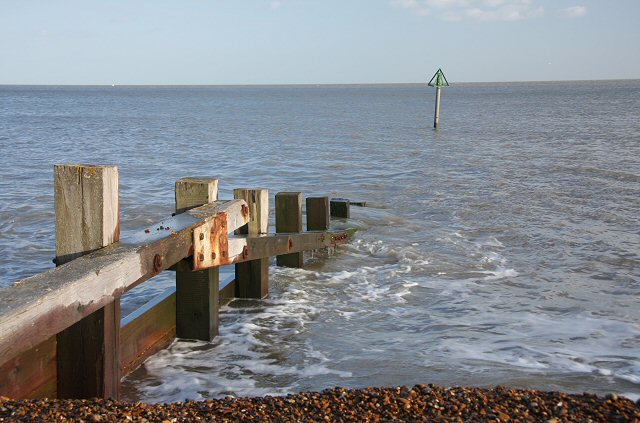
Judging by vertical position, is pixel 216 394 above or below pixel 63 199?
below

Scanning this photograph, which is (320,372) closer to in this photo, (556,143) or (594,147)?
(594,147)

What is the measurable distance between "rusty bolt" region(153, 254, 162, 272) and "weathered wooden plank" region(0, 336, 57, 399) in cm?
79

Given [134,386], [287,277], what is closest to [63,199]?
[134,386]

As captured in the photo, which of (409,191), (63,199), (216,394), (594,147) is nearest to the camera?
(63,199)

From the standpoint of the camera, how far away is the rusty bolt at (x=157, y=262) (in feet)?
16.3

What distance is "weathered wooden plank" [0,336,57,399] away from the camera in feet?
14.5

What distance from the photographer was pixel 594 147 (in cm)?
3028

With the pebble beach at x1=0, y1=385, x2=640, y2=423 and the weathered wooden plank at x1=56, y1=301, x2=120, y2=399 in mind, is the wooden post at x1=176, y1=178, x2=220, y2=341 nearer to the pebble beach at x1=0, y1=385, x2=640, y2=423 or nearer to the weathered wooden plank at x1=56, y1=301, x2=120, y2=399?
the weathered wooden plank at x1=56, y1=301, x2=120, y2=399

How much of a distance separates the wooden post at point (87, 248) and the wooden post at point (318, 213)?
5722 millimetres

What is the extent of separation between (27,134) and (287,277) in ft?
109

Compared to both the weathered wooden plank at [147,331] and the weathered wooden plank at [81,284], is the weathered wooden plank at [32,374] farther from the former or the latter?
the weathered wooden plank at [147,331]

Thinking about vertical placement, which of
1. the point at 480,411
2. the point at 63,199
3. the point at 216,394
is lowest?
the point at 216,394

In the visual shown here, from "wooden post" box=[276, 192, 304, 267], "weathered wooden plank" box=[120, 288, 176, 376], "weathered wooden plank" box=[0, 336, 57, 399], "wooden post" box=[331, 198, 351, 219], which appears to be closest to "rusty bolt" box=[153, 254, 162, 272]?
"weathered wooden plank" box=[0, 336, 57, 399]

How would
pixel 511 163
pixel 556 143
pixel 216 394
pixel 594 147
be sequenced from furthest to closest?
pixel 556 143
pixel 594 147
pixel 511 163
pixel 216 394
